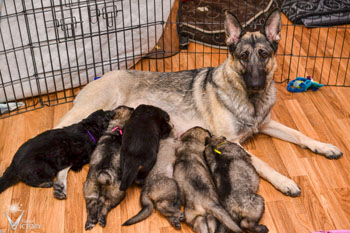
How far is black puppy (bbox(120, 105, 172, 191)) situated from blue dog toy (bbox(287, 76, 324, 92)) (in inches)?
71.0

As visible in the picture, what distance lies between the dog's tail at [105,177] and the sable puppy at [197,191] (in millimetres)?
477

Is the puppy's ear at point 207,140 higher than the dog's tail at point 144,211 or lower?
higher

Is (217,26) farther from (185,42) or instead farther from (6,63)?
(6,63)

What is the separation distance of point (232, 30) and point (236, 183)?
1.27 metres

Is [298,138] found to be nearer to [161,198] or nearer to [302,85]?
[302,85]

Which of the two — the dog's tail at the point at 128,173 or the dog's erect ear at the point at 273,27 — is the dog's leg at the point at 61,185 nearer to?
the dog's tail at the point at 128,173

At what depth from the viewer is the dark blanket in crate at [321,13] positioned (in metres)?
5.95

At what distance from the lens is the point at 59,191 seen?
3.65 metres

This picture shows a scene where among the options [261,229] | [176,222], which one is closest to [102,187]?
[176,222]

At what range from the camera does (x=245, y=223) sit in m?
3.12

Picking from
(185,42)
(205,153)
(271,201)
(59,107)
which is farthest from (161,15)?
(271,201)

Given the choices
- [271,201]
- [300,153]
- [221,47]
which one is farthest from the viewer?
[221,47]

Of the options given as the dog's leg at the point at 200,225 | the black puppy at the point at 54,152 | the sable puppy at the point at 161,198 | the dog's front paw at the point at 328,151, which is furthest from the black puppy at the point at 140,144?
the dog's front paw at the point at 328,151

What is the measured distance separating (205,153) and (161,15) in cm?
215
